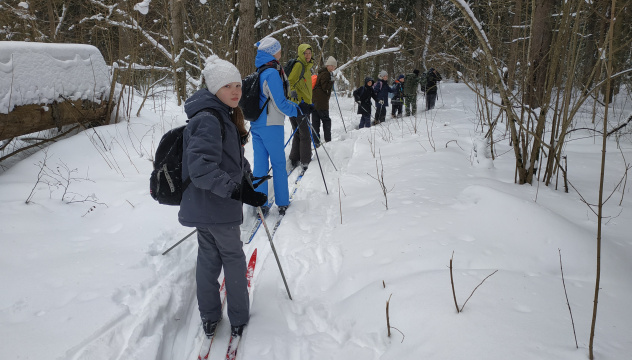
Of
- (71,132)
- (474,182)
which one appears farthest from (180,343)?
(71,132)

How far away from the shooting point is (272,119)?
12.7ft

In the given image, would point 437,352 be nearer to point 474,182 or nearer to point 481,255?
point 481,255

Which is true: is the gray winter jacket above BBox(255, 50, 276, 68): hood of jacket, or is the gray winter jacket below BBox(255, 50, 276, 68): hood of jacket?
below

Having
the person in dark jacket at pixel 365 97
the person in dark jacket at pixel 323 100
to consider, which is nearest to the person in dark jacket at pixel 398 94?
the person in dark jacket at pixel 365 97

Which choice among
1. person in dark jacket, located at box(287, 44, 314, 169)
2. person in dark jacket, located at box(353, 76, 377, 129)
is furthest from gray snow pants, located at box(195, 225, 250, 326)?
person in dark jacket, located at box(353, 76, 377, 129)

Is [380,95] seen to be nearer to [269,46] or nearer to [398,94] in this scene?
[398,94]

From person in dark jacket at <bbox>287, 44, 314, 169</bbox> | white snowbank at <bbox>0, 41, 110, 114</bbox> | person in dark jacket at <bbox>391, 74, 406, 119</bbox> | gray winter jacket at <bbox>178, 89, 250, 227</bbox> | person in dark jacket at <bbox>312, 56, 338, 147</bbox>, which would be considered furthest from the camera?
person in dark jacket at <bbox>391, 74, 406, 119</bbox>

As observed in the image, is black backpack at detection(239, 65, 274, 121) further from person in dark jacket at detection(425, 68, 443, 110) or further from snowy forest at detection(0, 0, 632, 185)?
person in dark jacket at detection(425, 68, 443, 110)

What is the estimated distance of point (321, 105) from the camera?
7.09 m

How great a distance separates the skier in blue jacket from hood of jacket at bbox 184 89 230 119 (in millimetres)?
1775

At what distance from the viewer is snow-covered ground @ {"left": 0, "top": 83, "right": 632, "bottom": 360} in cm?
190

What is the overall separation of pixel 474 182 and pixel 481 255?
169 cm

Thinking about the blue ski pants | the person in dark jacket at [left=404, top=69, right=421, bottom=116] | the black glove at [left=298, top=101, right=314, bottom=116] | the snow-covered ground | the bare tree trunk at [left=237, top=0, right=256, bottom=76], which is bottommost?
the snow-covered ground

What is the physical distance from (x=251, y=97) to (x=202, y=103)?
71.6 inches
